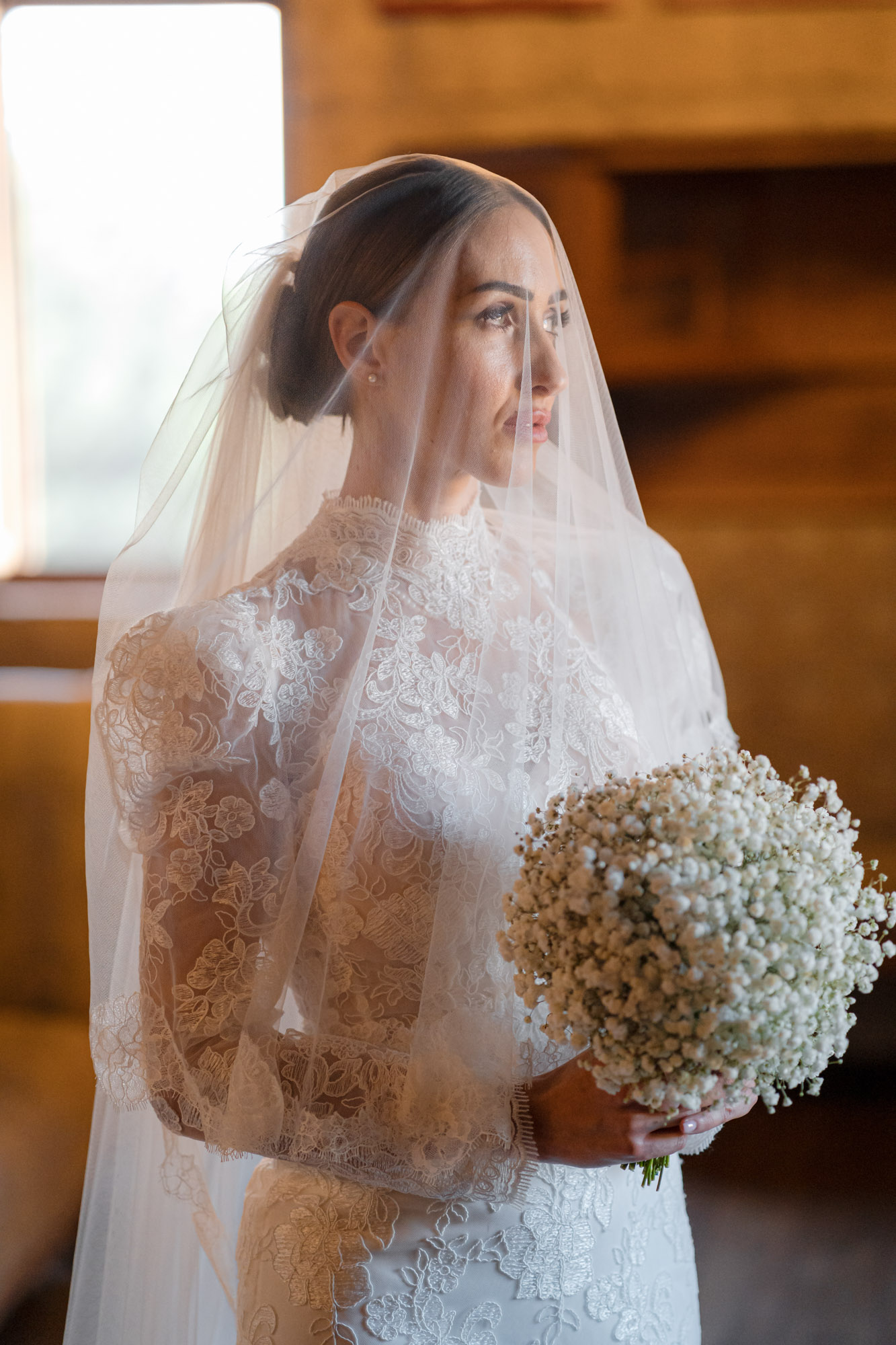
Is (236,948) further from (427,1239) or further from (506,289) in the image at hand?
(506,289)

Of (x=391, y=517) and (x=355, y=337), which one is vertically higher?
A: (x=355, y=337)

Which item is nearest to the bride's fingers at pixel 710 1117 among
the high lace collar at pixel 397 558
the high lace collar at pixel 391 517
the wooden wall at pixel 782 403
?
the high lace collar at pixel 397 558

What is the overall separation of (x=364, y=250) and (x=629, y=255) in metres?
2.03

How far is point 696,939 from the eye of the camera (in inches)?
28.8

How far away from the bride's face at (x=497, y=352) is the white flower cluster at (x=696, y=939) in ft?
1.39

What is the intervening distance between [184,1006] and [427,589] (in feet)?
1.55

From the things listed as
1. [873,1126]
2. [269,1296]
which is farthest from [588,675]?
[873,1126]

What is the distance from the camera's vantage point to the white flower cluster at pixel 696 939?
74cm

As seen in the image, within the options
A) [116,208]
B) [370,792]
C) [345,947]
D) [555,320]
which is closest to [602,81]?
[116,208]

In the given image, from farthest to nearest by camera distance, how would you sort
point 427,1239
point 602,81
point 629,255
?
1. point 629,255
2. point 602,81
3. point 427,1239

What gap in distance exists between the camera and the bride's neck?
111cm

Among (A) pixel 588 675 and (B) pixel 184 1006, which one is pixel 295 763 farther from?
(A) pixel 588 675

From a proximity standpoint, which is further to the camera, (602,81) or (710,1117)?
(602,81)

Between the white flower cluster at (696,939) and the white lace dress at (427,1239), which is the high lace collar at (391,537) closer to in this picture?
the white lace dress at (427,1239)
